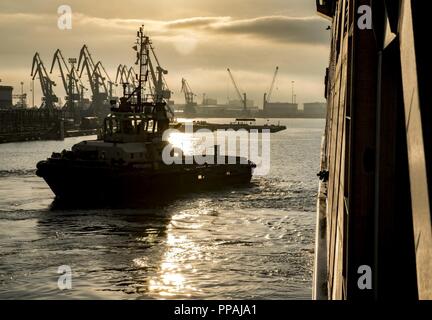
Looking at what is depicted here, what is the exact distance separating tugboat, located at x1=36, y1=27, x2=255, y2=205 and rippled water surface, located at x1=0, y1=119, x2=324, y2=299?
6.77ft

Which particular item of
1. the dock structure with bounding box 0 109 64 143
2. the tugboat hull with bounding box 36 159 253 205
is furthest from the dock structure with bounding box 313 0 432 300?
the dock structure with bounding box 0 109 64 143

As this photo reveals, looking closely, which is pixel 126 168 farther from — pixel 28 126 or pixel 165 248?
pixel 28 126

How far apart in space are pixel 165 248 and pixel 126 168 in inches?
638

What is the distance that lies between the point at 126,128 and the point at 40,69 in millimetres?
147991

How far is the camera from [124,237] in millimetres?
31984

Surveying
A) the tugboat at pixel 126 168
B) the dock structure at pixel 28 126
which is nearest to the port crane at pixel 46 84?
the dock structure at pixel 28 126

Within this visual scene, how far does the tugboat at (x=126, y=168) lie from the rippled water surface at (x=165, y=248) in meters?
2.06

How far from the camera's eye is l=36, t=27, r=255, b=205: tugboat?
1730 inches

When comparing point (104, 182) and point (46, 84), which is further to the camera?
point (46, 84)

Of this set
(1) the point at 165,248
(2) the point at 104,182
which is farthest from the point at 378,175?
(2) the point at 104,182

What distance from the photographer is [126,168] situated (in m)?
44.7

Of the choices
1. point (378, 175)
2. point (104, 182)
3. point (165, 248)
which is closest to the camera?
point (378, 175)

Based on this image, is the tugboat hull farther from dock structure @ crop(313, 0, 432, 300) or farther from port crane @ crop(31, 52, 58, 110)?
port crane @ crop(31, 52, 58, 110)
